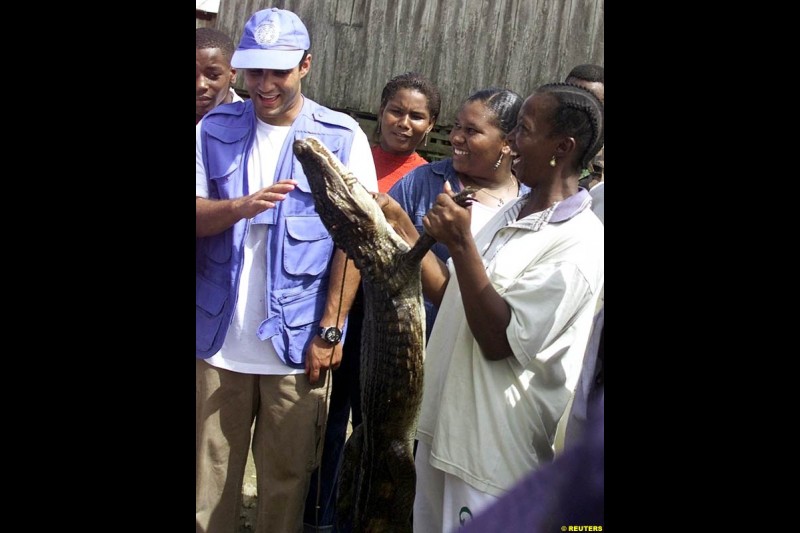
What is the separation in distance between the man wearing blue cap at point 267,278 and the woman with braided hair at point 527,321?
0.38 meters

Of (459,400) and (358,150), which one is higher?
(358,150)

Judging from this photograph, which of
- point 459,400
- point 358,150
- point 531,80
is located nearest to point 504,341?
point 459,400

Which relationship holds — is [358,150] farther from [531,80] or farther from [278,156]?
[531,80]

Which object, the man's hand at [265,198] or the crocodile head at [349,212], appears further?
the man's hand at [265,198]

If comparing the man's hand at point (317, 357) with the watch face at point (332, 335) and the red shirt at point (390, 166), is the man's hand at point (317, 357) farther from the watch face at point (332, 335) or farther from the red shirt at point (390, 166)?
the red shirt at point (390, 166)

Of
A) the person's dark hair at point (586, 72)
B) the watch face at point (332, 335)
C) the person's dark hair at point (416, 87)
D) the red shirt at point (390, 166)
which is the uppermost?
the person's dark hair at point (586, 72)

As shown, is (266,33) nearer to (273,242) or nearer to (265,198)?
(265,198)

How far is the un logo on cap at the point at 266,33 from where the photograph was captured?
2.47m

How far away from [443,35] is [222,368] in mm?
1329

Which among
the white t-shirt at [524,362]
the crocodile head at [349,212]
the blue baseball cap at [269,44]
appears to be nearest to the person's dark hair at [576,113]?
the white t-shirt at [524,362]

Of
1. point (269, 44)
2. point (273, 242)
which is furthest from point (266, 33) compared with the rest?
point (273, 242)

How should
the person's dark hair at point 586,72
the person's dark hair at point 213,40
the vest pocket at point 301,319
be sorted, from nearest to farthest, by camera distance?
the vest pocket at point 301,319 → the person's dark hair at point 586,72 → the person's dark hair at point 213,40

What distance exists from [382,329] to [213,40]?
5.56 feet

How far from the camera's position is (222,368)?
8.57 feet
